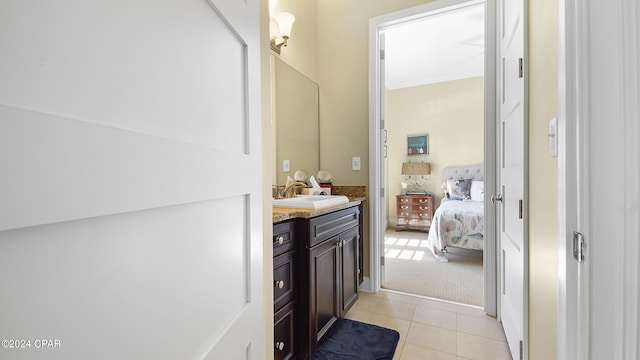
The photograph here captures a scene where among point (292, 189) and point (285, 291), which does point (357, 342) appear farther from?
point (292, 189)

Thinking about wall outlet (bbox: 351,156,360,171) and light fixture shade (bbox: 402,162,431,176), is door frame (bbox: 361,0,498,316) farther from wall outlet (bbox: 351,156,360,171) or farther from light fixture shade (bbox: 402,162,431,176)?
light fixture shade (bbox: 402,162,431,176)

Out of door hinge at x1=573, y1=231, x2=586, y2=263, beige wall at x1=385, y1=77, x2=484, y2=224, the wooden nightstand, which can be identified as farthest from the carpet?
beige wall at x1=385, y1=77, x2=484, y2=224

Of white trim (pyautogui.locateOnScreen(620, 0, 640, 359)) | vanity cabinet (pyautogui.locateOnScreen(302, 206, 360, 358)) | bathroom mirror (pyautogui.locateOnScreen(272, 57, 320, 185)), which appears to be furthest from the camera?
bathroom mirror (pyautogui.locateOnScreen(272, 57, 320, 185))

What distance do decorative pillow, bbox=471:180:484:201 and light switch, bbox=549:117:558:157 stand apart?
12.9 ft

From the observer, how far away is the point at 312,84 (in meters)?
2.67

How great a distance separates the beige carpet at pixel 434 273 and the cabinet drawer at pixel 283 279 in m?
1.49

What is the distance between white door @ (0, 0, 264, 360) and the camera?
0.26 m

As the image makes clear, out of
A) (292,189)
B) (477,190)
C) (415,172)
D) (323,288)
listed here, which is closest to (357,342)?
(323,288)

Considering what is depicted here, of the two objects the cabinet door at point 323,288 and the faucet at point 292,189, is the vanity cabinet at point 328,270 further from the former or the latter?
the faucet at point 292,189

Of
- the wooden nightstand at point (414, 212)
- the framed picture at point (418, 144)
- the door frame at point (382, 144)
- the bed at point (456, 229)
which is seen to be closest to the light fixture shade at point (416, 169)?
the framed picture at point (418, 144)

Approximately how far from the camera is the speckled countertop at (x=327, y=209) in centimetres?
140

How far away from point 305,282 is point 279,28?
1.88 meters

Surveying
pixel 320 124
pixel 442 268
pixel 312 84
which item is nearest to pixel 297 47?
pixel 312 84

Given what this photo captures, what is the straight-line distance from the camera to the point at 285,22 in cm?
214
